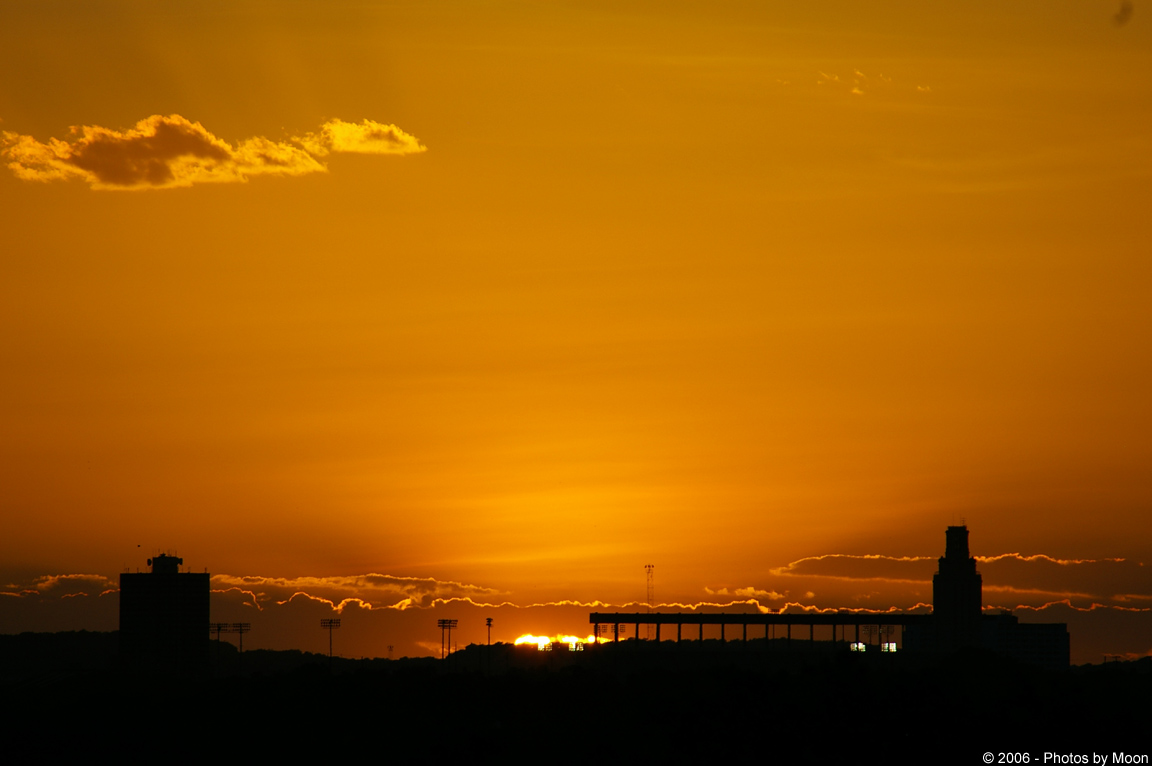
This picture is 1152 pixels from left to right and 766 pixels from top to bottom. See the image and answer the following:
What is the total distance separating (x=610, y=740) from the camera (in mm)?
197125

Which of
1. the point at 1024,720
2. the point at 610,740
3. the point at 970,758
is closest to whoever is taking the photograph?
the point at 970,758

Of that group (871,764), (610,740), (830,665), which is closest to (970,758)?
(871,764)

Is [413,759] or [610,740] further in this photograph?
[610,740]

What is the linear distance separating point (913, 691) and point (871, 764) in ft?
50.6

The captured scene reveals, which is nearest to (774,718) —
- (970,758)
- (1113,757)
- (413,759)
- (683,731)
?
(683,731)

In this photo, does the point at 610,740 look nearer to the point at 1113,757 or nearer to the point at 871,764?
the point at 871,764

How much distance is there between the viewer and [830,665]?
192 metres

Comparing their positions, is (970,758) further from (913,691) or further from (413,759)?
(413,759)

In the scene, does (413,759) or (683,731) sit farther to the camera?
(413,759)

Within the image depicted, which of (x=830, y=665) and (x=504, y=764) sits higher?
(x=830, y=665)

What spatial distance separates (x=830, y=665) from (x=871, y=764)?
147ft

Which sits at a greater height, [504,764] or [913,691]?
[913,691]

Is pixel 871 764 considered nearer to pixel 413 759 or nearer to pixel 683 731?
pixel 683 731

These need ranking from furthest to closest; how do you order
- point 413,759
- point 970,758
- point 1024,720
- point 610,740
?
point 610,740, point 413,759, point 1024,720, point 970,758
